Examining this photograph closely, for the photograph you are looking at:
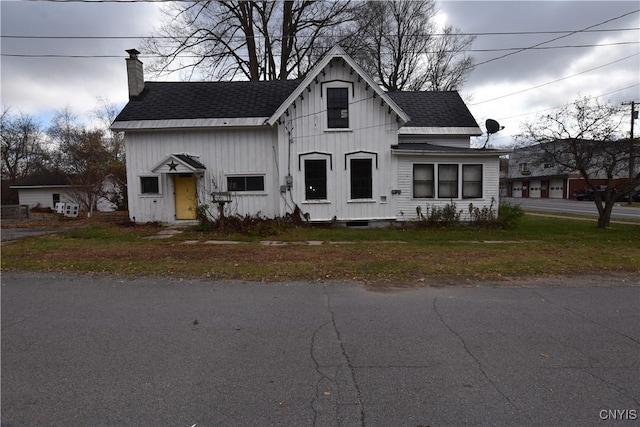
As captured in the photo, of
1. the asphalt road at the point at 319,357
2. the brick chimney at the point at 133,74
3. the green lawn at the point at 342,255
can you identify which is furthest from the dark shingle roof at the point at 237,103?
the asphalt road at the point at 319,357

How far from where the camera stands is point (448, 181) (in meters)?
17.0

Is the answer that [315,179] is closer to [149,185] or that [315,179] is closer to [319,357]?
[149,185]

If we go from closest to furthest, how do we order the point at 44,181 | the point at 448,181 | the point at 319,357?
1. the point at 319,357
2. the point at 448,181
3. the point at 44,181

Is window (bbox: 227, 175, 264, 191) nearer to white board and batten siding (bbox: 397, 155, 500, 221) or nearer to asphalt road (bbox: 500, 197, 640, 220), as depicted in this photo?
white board and batten siding (bbox: 397, 155, 500, 221)

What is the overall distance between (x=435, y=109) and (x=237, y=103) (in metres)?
10.0

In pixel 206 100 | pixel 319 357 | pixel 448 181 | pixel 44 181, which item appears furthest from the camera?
pixel 44 181

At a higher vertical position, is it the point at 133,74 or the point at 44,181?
the point at 133,74

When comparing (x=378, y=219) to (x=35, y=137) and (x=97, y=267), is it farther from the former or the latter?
(x=35, y=137)

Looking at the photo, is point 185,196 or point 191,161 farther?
point 185,196

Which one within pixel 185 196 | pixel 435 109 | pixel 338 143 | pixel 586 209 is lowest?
pixel 586 209

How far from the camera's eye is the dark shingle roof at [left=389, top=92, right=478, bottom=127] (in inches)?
757

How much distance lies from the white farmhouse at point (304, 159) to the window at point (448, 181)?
0.14ft

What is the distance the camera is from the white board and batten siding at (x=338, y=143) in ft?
54.3

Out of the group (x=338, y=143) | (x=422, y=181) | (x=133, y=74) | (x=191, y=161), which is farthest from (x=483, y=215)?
(x=133, y=74)
